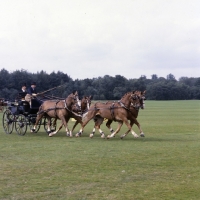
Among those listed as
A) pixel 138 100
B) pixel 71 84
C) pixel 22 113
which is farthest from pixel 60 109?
pixel 71 84

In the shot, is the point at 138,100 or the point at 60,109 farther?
the point at 60,109

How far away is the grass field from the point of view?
8.56 metres

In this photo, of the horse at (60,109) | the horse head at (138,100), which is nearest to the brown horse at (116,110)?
the horse head at (138,100)

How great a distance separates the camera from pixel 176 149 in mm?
14562

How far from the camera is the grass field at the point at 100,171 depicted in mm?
8562

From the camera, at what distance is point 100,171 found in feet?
35.1

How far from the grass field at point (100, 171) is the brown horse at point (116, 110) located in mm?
2093

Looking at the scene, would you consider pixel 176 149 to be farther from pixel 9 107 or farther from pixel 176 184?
pixel 9 107

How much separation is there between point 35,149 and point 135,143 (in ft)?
11.8

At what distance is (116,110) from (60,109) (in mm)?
2746

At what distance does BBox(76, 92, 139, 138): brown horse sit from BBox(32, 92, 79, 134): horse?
0.91 metres

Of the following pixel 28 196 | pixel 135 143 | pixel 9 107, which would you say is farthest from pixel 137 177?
pixel 9 107

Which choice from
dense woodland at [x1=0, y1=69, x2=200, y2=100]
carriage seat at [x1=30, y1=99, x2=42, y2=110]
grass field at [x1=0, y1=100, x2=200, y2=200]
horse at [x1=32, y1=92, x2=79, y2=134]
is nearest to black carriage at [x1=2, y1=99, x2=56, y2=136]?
carriage seat at [x1=30, y1=99, x2=42, y2=110]

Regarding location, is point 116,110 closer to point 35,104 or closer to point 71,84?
point 35,104
